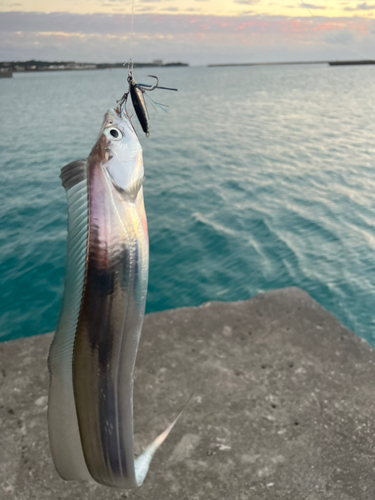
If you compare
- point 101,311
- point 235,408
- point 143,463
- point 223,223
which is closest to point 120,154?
point 101,311

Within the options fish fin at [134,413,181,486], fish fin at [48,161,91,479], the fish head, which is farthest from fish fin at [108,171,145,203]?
fish fin at [134,413,181,486]

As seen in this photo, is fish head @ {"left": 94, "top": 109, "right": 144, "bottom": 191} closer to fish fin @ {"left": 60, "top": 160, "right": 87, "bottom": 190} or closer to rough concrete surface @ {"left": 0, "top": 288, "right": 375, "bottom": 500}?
fish fin @ {"left": 60, "top": 160, "right": 87, "bottom": 190}

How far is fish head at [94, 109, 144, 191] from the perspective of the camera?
1542mm

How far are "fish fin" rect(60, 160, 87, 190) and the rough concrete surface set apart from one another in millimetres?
2844

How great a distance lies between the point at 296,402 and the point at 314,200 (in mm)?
11514

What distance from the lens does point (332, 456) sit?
3.72m

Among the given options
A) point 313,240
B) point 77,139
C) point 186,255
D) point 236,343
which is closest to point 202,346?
point 236,343

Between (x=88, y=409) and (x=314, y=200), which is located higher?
(x=88, y=409)

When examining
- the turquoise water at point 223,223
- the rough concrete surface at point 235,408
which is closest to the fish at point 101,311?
the rough concrete surface at point 235,408

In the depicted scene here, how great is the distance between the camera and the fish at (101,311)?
1.54 metres

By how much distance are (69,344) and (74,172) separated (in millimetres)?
660

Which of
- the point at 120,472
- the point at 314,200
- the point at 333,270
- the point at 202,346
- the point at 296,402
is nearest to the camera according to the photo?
the point at 120,472

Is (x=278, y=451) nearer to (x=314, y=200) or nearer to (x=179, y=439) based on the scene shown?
(x=179, y=439)

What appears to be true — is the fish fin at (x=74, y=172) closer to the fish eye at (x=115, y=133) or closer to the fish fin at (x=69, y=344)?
the fish fin at (x=69, y=344)
